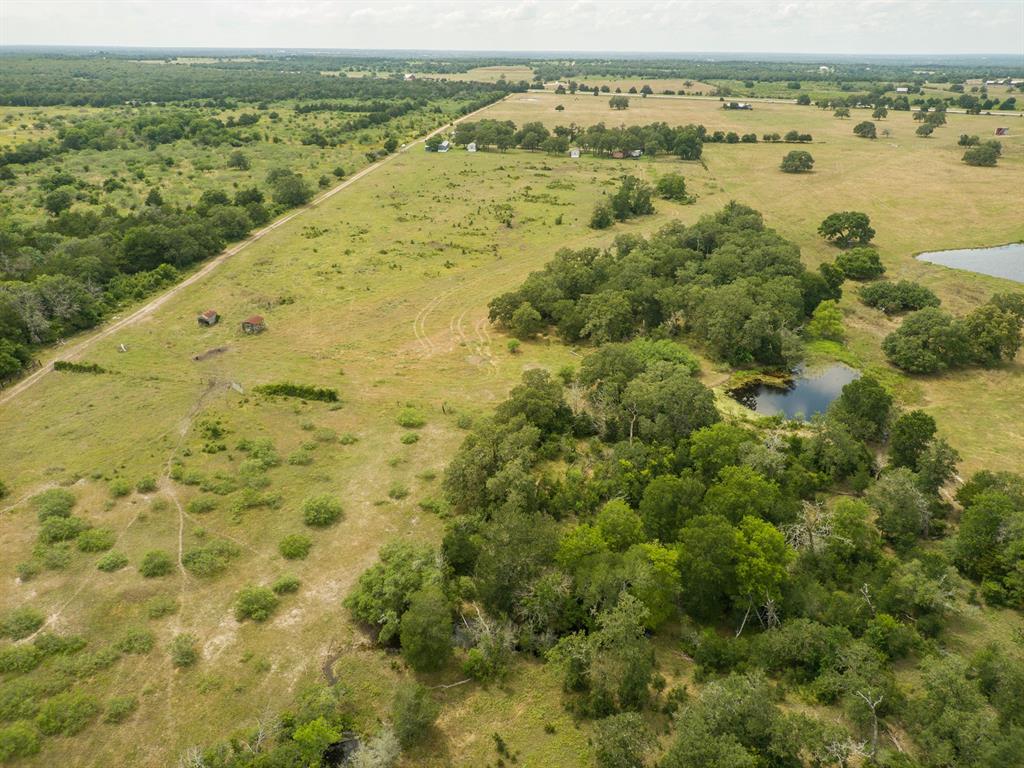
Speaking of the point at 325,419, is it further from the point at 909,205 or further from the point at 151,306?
the point at 909,205

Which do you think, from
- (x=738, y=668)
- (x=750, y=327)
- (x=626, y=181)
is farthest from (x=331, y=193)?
(x=738, y=668)

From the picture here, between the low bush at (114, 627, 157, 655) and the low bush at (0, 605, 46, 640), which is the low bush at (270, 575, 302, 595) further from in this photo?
the low bush at (0, 605, 46, 640)

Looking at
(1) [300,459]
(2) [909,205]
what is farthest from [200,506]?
(2) [909,205]

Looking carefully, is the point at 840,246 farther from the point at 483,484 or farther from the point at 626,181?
the point at 483,484

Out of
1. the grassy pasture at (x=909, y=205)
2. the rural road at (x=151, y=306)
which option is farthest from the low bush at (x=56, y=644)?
the grassy pasture at (x=909, y=205)

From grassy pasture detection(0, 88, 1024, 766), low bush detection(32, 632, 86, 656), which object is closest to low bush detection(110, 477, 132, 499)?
grassy pasture detection(0, 88, 1024, 766)
